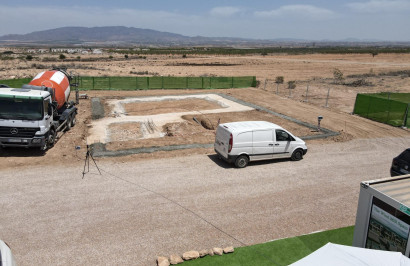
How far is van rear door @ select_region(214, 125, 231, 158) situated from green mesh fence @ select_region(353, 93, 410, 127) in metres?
14.8

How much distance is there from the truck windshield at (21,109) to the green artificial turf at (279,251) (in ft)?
36.7

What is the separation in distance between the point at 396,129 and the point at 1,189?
907 inches

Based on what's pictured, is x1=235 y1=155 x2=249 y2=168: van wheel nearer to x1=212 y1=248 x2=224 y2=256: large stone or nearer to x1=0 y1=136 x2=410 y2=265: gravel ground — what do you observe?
x1=0 y1=136 x2=410 y2=265: gravel ground

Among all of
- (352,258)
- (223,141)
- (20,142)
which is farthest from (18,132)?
(352,258)

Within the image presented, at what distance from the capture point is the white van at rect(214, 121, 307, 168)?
1488 centimetres

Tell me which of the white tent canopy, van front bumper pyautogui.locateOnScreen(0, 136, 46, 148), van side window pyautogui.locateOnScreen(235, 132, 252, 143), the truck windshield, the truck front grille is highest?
the truck windshield

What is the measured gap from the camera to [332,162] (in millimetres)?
16266

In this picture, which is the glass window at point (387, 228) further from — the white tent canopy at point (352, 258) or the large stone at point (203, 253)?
the large stone at point (203, 253)

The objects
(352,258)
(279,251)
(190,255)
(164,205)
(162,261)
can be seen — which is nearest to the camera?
(352,258)

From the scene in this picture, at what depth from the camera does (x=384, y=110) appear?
80.4ft

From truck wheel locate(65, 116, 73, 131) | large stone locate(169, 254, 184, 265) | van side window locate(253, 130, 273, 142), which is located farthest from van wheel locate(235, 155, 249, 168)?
truck wheel locate(65, 116, 73, 131)

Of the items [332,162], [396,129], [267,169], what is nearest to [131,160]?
[267,169]

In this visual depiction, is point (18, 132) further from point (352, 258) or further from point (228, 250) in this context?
point (352, 258)

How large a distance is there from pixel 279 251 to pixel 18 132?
1275 cm
